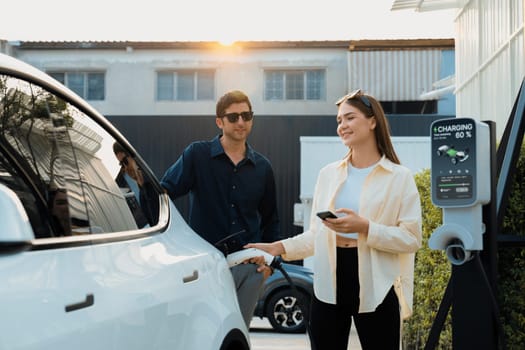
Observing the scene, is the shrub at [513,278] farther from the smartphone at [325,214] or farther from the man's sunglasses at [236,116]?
the man's sunglasses at [236,116]

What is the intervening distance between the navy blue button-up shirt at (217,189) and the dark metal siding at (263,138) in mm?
17123

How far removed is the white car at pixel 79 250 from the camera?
5.71ft

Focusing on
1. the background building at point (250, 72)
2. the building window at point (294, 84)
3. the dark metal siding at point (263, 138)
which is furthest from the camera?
the building window at point (294, 84)

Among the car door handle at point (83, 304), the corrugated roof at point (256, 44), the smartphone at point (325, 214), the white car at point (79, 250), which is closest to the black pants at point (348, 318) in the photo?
the smartphone at point (325, 214)

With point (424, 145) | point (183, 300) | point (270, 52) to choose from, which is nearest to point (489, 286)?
point (183, 300)

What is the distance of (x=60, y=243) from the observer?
2010 mm

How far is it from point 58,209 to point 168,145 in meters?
19.7

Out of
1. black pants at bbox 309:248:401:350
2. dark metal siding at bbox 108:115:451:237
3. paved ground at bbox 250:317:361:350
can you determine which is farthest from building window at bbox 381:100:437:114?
black pants at bbox 309:248:401:350

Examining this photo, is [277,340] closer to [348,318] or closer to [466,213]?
[348,318]

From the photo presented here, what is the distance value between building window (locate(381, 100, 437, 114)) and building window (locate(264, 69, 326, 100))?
231cm

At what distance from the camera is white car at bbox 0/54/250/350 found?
5.71 feet

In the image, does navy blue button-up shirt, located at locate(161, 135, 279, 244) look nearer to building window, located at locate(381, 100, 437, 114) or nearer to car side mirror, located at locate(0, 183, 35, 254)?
car side mirror, located at locate(0, 183, 35, 254)

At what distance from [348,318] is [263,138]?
1757 cm

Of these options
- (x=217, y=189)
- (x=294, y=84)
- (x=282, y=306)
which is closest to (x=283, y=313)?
(x=282, y=306)
